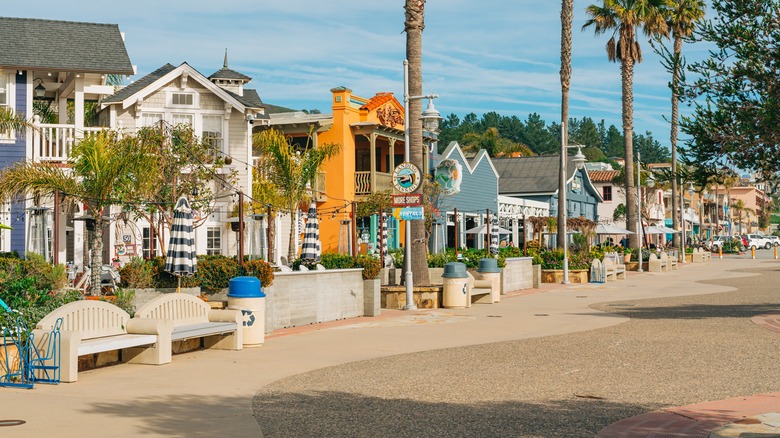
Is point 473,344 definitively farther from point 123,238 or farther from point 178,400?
point 123,238

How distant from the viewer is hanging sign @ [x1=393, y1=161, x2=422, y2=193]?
22.8 m

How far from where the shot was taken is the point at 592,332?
674 inches

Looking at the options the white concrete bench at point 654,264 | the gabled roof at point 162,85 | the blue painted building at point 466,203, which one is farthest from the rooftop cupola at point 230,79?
the white concrete bench at point 654,264

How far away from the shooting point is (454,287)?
23.4 m

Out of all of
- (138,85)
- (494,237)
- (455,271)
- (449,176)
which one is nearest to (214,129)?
(138,85)

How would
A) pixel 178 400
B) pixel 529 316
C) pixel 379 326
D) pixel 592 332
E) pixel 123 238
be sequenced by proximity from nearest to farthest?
pixel 178 400, pixel 592 332, pixel 379 326, pixel 529 316, pixel 123 238

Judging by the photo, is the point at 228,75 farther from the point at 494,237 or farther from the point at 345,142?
the point at 494,237

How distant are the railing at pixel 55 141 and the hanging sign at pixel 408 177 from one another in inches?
346

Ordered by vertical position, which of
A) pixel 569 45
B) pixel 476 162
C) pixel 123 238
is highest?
pixel 569 45

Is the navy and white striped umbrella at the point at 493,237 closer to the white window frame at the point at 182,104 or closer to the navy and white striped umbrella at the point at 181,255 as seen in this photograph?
the white window frame at the point at 182,104

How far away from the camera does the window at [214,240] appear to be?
3128cm

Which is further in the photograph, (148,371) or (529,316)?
(529,316)

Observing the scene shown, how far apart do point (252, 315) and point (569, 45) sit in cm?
2991

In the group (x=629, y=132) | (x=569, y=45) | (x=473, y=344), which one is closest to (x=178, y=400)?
(x=473, y=344)
